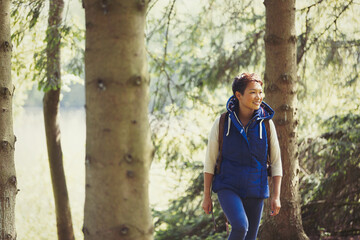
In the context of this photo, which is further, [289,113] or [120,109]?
[289,113]

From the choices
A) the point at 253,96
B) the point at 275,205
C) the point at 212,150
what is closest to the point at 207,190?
the point at 212,150

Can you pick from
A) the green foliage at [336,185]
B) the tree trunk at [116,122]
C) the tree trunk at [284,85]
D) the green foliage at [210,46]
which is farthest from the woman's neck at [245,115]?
the green foliage at [210,46]

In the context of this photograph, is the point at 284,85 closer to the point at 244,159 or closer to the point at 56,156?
the point at 244,159

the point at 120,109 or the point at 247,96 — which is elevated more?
the point at 247,96

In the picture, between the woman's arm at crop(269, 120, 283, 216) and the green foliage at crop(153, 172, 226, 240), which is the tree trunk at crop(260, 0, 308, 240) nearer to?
the woman's arm at crop(269, 120, 283, 216)

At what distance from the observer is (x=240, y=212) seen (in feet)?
10.0

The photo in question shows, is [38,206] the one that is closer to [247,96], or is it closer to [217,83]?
[217,83]

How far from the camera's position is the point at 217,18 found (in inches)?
314

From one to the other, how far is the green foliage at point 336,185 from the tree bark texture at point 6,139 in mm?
3801

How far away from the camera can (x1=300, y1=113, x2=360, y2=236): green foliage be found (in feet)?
17.6

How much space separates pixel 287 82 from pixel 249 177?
146cm

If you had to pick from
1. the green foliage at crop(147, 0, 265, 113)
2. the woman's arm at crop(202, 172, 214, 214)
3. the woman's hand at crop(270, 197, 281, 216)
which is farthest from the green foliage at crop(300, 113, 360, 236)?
the woman's arm at crop(202, 172, 214, 214)

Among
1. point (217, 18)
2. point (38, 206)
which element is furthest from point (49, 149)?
point (38, 206)

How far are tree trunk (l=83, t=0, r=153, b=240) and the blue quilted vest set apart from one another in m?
1.30
